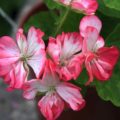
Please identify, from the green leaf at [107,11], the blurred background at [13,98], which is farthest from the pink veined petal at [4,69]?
the blurred background at [13,98]

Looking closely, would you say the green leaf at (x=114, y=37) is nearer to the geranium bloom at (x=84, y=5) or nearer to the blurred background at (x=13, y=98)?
the geranium bloom at (x=84, y=5)

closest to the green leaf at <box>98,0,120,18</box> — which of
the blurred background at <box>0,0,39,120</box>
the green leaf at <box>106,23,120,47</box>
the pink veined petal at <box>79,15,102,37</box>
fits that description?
the green leaf at <box>106,23,120,47</box>

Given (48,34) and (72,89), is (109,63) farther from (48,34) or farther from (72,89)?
(48,34)

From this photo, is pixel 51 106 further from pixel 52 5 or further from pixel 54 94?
pixel 52 5

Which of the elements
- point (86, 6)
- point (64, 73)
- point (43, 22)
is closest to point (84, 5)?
point (86, 6)

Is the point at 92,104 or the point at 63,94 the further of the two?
the point at 92,104

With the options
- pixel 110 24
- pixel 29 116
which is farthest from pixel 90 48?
pixel 29 116
